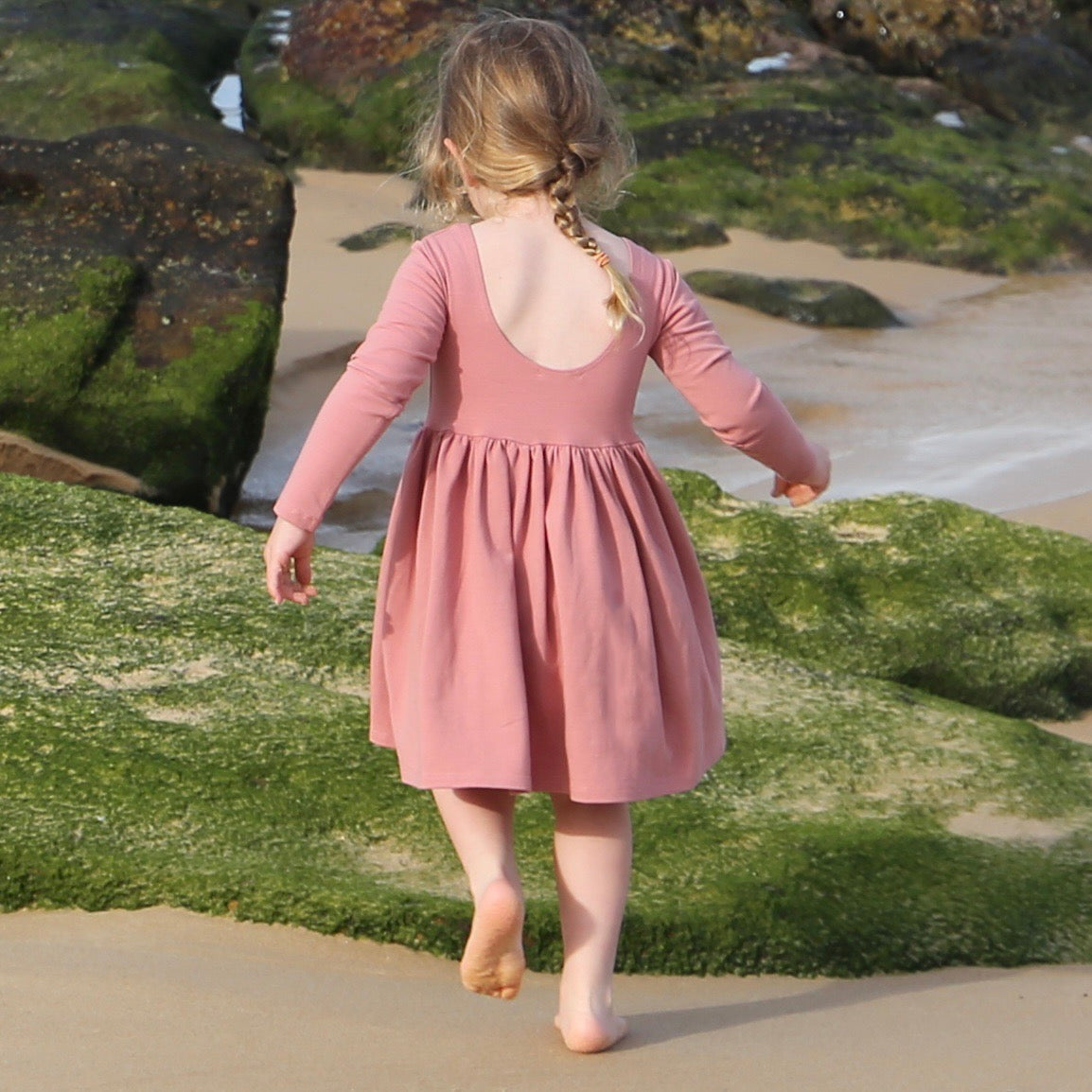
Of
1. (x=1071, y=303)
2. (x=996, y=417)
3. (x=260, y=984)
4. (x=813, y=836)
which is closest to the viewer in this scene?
(x=260, y=984)

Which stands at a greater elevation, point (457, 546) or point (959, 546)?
point (457, 546)

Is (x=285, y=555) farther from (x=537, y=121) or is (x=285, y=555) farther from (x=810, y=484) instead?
(x=810, y=484)

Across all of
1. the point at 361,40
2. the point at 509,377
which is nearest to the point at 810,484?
the point at 509,377

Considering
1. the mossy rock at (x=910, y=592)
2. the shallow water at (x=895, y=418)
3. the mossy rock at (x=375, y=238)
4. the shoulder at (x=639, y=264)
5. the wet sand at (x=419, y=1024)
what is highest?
the shoulder at (x=639, y=264)

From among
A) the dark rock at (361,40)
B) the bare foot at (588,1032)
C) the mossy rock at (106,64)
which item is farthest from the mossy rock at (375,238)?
the bare foot at (588,1032)

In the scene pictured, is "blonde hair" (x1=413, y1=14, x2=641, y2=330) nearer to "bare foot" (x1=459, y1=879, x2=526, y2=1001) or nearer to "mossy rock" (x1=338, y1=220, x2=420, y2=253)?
"bare foot" (x1=459, y1=879, x2=526, y2=1001)

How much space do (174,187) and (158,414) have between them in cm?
143

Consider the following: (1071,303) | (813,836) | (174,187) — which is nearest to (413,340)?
(813,836)

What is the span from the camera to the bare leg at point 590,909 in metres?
2.80

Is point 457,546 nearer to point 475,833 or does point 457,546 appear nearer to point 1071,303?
point 475,833

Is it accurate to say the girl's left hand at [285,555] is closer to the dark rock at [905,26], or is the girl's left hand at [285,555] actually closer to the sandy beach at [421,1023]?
the sandy beach at [421,1023]

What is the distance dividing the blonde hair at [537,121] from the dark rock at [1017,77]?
1720 cm

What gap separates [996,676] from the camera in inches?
212

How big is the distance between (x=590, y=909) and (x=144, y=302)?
4.94m
